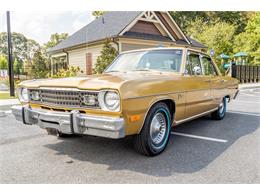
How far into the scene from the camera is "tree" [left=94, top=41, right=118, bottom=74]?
14031 mm

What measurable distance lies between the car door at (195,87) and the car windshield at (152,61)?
240 mm

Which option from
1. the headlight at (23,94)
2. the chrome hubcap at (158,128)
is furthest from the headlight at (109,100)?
the headlight at (23,94)

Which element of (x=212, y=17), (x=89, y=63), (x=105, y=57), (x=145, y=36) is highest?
(x=212, y=17)

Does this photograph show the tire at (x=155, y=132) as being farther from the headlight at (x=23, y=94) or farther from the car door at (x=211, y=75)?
the headlight at (x=23, y=94)

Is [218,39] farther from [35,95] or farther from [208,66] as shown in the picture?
[35,95]

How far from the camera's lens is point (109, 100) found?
10.1 feet

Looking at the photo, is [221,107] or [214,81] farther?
[221,107]

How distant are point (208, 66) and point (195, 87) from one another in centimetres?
127

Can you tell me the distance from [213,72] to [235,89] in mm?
1613

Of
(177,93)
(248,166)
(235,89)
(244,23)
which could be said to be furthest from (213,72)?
(244,23)

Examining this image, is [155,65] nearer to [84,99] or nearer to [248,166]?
[84,99]

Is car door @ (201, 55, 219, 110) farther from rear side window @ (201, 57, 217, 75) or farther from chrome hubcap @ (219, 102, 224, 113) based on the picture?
chrome hubcap @ (219, 102, 224, 113)

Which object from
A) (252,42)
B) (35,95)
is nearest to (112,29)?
(35,95)

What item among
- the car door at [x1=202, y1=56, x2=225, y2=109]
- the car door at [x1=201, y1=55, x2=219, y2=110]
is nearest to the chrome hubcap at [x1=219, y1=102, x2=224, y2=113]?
the car door at [x1=202, y1=56, x2=225, y2=109]
